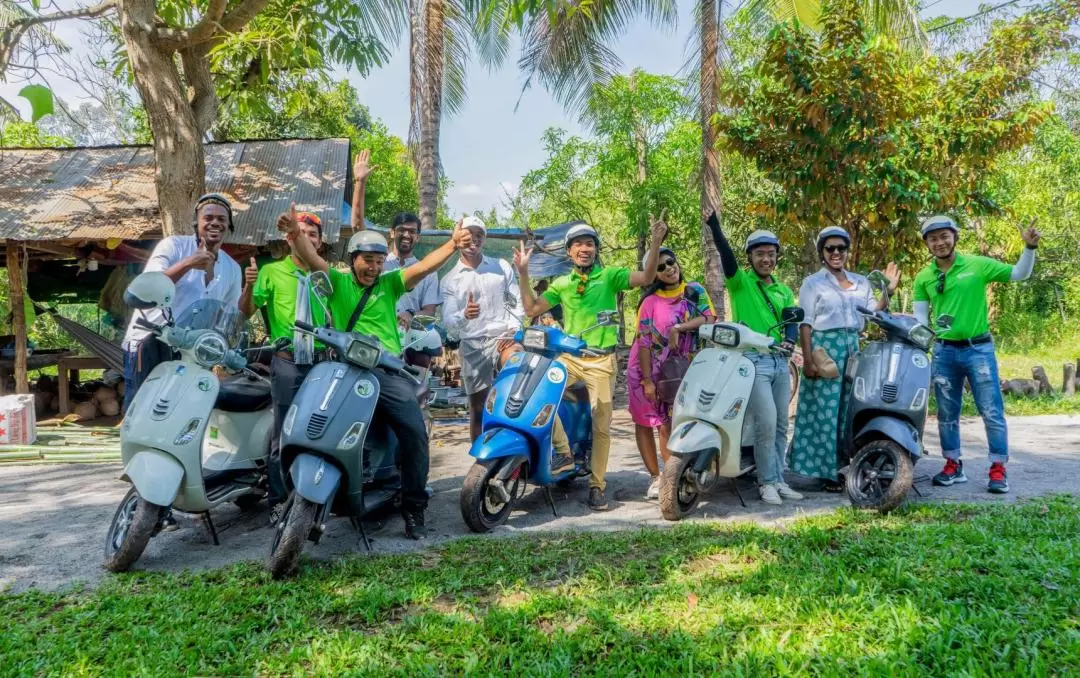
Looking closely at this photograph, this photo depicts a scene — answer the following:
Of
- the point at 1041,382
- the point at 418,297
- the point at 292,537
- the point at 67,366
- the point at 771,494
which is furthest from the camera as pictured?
the point at 67,366

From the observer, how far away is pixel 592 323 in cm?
447

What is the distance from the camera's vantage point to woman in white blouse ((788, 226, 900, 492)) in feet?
15.0

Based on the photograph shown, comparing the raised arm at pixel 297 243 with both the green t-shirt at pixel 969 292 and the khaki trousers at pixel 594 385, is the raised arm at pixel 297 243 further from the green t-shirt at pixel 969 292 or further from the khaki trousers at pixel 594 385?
the green t-shirt at pixel 969 292

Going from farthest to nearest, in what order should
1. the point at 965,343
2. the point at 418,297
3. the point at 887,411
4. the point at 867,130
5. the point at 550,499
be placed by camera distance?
the point at 867,130
the point at 418,297
the point at 965,343
the point at 550,499
the point at 887,411

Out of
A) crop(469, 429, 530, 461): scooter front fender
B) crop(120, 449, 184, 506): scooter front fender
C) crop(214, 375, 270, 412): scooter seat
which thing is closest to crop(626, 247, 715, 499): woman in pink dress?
crop(469, 429, 530, 461): scooter front fender

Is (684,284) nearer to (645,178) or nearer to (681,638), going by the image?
(681,638)

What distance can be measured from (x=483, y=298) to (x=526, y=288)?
1.39 ft

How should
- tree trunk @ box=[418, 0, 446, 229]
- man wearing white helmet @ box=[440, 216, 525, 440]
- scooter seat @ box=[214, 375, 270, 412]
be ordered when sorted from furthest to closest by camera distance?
tree trunk @ box=[418, 0, 446, 229]
man wearing white helmet @ box=[440, 216, 525, 440]
scooter seat @ box=[214, 375, 270, 412]

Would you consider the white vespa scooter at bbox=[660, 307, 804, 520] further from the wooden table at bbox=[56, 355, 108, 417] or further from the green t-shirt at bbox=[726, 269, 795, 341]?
the wooden table at bbox=[56, 355, 108, 417]

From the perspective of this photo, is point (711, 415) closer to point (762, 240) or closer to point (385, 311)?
point (762, 240)

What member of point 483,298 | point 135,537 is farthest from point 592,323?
point 135,537

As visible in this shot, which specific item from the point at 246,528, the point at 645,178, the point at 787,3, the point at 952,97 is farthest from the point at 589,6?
the point at 246,528

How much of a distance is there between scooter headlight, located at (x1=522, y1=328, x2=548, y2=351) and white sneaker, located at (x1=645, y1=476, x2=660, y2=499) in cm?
126

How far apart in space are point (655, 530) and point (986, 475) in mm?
2757
